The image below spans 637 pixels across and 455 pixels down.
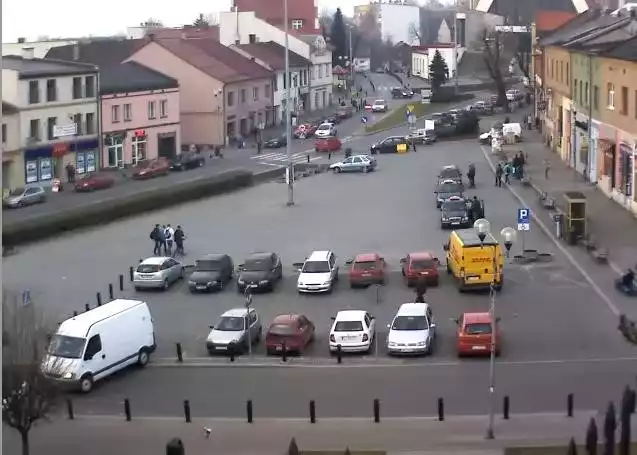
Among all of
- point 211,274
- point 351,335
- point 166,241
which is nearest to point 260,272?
point 211,274

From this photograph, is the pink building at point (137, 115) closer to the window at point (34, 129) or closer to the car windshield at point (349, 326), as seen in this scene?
the window at point (34, 129)

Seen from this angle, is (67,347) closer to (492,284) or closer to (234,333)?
(234,333)

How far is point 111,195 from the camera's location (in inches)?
1781

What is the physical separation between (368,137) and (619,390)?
50.7 m

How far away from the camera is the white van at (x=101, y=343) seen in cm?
1964

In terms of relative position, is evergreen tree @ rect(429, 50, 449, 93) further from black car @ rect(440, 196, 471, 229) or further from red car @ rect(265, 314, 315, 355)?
red car @ rect(265, 314, 315, 355)

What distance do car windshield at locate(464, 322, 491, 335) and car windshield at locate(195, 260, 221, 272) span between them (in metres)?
9.25

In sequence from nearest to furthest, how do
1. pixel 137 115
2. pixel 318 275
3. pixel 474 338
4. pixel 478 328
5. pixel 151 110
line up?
pixel 474 338 < pixel 478 328 < pixel 318 275 < pixel 137 115 < pixel 151 110

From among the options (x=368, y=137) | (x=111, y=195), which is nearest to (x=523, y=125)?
(x=368, y=137)

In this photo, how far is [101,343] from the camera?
66.3ft

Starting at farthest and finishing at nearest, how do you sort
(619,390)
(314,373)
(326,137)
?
(326,137), (314,373), (619,390)

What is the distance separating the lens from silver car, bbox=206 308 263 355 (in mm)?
22125

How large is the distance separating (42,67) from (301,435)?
3624cm

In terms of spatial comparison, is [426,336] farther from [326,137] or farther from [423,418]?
[326,137]
